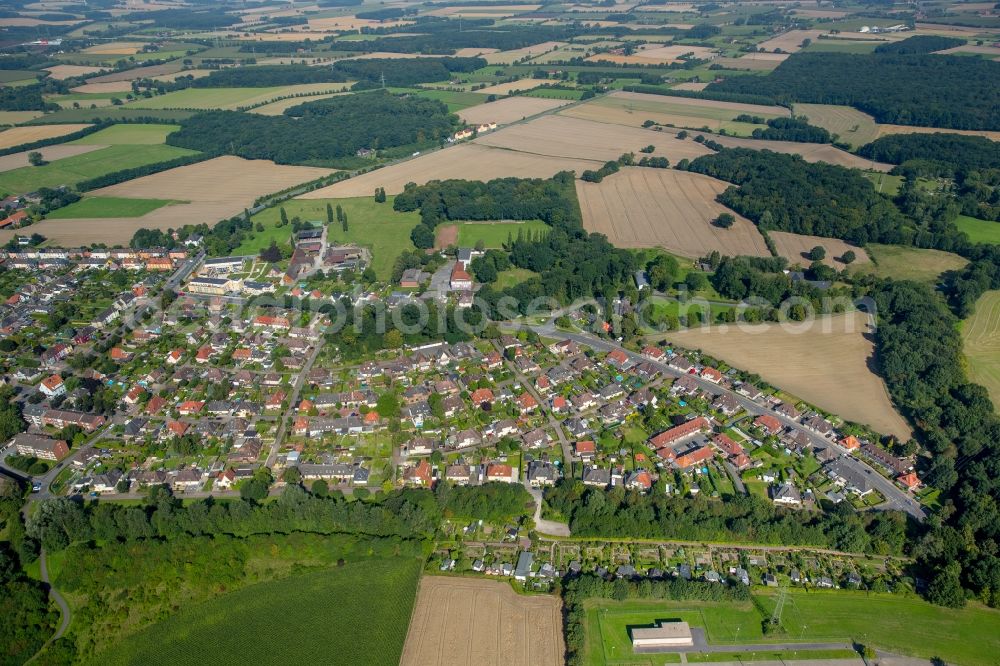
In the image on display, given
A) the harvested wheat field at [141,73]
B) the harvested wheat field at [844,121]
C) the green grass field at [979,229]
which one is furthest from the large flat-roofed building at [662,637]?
the harvested wheat field at [141,73]

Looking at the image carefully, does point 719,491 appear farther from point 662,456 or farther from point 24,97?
point 24,97

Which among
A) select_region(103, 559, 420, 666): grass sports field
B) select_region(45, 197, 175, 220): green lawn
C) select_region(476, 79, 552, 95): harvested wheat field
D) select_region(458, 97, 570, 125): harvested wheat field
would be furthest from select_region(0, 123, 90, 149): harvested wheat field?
select_region(103, 559, 420, 666): grass sports field

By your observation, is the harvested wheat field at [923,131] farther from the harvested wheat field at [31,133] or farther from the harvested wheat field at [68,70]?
the harvested wheat field at [68,70]

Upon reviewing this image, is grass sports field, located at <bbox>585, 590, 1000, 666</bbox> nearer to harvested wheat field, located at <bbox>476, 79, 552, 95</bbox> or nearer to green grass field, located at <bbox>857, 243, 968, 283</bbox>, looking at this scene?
green grass field, located at <bbox>857, 243, 968, 283</bbox>

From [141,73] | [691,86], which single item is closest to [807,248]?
[691,86]

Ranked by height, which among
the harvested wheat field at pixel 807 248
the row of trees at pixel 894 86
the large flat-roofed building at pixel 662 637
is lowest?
the large flat-roofed building at pixel 662 637

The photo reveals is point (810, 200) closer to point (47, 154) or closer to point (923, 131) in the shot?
point (923, 131)
